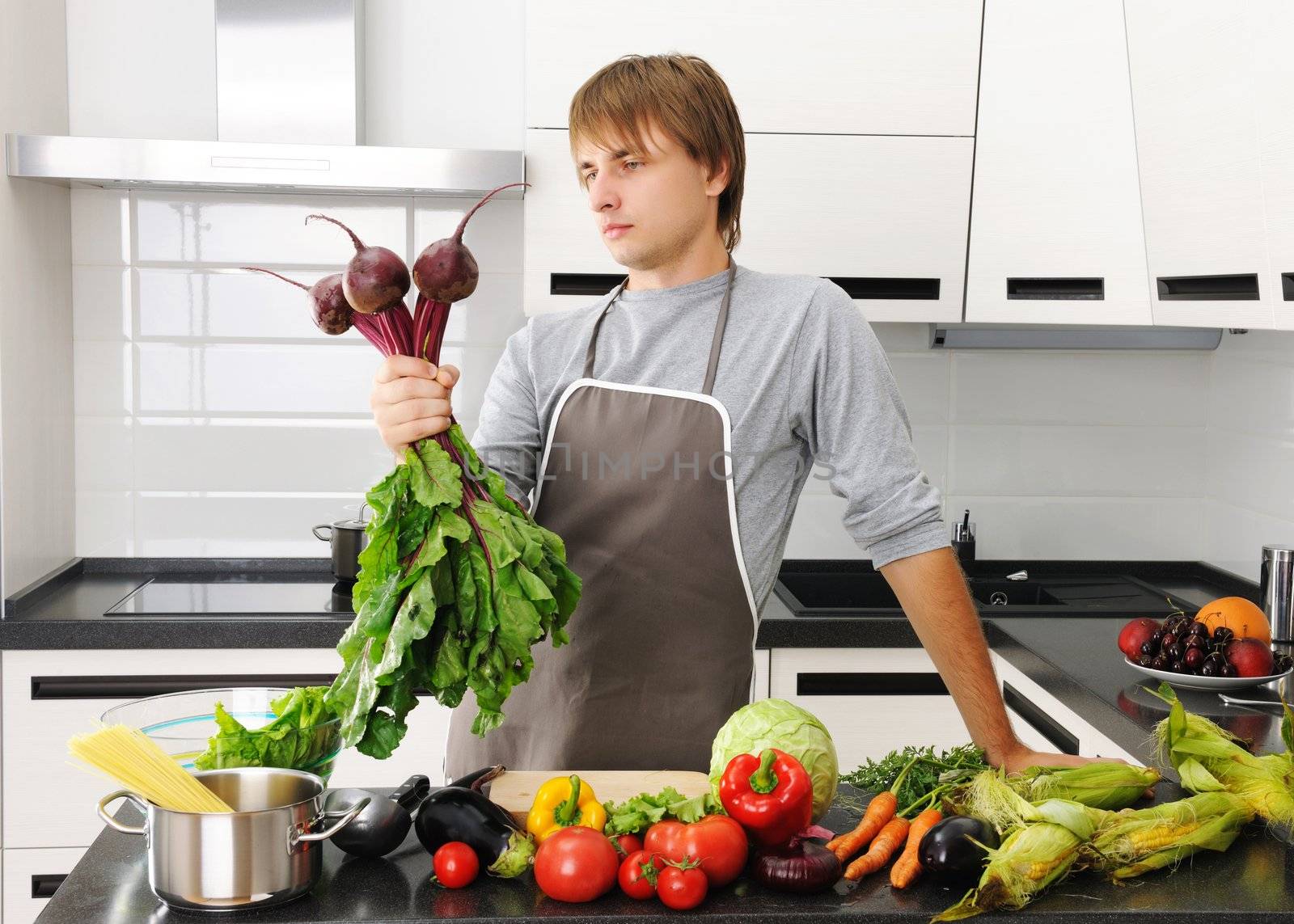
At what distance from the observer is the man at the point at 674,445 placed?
159 centimetres

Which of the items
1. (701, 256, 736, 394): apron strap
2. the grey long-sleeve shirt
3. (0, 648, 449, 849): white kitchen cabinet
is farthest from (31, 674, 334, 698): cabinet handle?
(701, 256, 736, 394): apron strap

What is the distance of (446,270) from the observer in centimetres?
112

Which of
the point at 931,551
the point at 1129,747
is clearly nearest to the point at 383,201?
the point at 931,551

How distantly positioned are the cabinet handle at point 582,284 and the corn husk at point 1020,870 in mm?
1614

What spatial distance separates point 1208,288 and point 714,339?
1.13 meters

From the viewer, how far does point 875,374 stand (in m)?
1.59

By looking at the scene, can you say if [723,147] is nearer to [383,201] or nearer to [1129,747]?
[1129,747]

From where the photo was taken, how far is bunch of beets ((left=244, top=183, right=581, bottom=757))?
44.4 inches

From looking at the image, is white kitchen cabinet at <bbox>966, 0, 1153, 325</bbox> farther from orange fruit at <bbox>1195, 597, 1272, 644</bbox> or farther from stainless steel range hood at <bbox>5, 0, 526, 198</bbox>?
stainless steel range hood at <bbox>5, 0, 526, 198</bbox>

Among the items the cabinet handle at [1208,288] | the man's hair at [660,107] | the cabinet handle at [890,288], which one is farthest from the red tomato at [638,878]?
the cabinet handle at [890,288]

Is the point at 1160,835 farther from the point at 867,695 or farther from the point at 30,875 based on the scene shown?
the point at 30,875

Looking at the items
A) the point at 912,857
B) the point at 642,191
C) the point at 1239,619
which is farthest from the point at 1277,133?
the point at 912,857

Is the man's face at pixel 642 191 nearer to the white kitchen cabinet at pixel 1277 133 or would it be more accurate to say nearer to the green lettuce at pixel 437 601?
the green lettuce at pixel 437 601

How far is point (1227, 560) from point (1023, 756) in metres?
1.70
